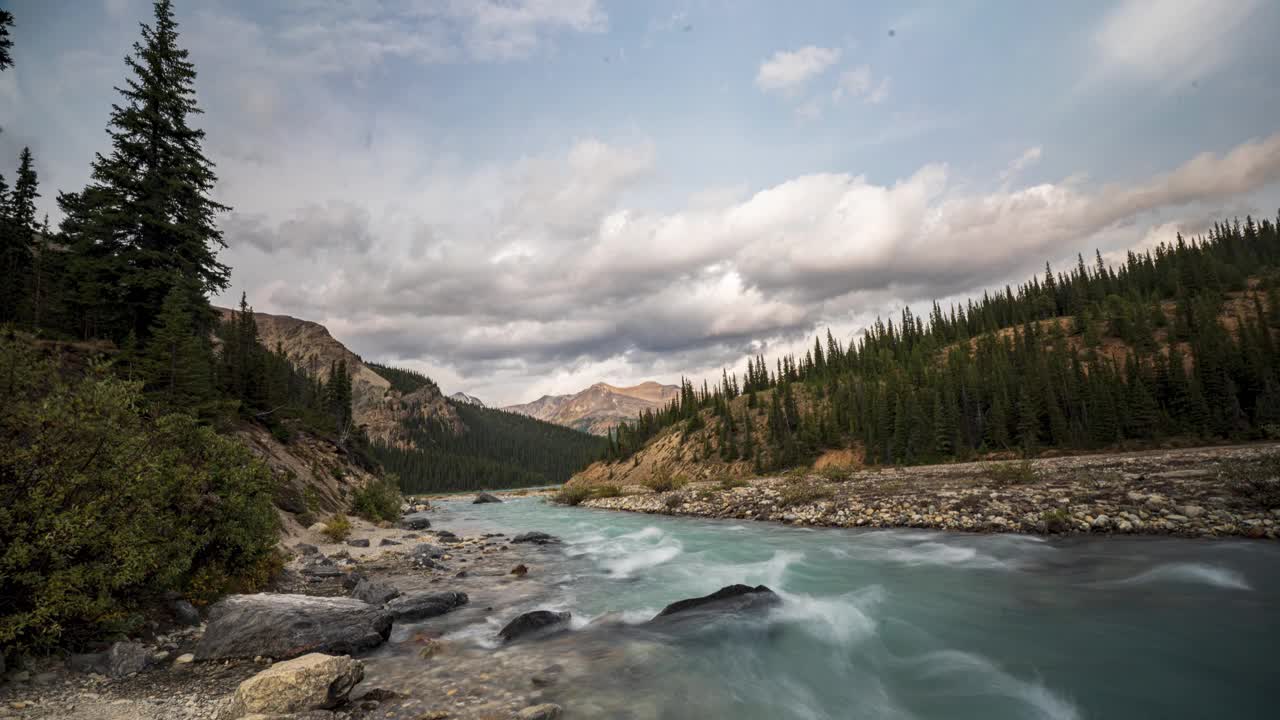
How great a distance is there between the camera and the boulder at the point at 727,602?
515 inches

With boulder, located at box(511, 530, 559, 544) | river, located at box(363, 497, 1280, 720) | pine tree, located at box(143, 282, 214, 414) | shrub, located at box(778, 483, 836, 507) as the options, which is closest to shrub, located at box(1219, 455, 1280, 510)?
river, located at box(363, 497, 1280, 720)

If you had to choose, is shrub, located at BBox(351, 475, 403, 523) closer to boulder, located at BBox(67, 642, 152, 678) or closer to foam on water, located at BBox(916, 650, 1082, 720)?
boulder, located at BBox(67, 642, 152, 678)

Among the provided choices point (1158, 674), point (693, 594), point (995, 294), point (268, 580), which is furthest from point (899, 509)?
Result: point (995, 294)

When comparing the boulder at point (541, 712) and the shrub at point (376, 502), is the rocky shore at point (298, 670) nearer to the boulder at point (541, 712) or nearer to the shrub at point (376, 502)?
the boulder at point (541, 712)

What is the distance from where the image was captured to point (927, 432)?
81.1 m

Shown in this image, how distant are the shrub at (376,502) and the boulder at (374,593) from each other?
972 inches

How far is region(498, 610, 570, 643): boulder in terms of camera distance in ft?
37.4

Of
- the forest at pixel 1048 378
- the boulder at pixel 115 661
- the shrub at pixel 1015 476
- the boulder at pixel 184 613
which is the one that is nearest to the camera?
the boulder at pixel 115 661

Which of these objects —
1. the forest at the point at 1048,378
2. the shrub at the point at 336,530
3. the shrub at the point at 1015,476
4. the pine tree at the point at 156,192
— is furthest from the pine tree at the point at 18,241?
the forest at the point at 1048,378

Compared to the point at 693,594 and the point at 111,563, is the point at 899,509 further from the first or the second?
the point at 111,563

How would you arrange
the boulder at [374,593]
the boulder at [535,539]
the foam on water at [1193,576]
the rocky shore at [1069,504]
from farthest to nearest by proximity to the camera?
1. the boulder at [535,539]
2. the rocky shore at [1069,504]
3. the boulder at [374,593]
4. the foam on water at [1193,576]

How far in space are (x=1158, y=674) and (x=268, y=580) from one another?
21372 millimetres

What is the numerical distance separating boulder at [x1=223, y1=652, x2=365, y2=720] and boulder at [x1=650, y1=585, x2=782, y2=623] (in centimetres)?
753

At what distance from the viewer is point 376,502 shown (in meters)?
38.2
